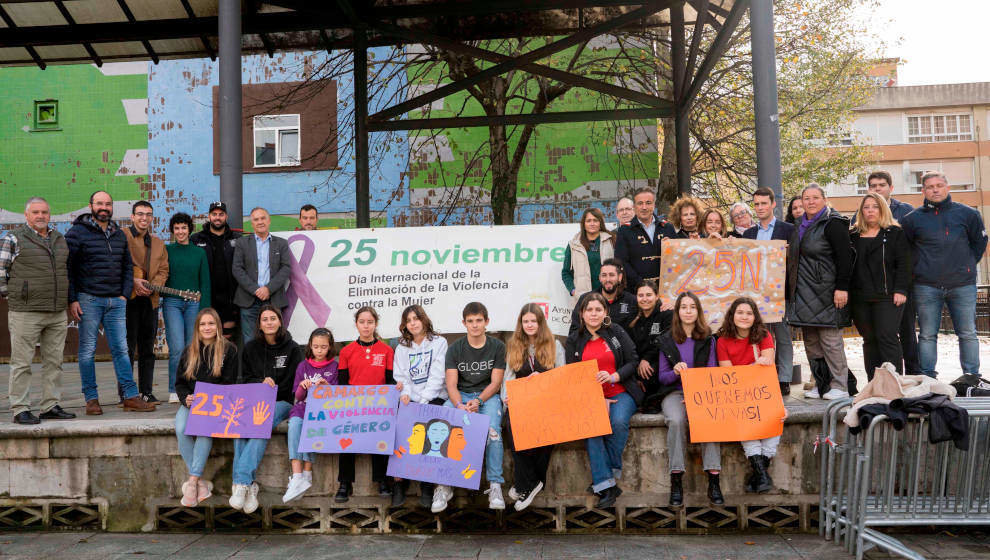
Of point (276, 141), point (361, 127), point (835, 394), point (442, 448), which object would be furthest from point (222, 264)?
point (276, 141)

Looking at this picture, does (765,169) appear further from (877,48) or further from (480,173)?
(877,48)

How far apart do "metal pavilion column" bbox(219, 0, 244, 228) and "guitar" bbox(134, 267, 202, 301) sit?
31.1 inches

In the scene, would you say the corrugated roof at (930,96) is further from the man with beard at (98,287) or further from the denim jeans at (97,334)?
the denim jeans at (97,334)

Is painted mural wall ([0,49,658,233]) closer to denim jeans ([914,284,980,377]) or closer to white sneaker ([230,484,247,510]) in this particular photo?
denim jeans ([914,284,980,377])

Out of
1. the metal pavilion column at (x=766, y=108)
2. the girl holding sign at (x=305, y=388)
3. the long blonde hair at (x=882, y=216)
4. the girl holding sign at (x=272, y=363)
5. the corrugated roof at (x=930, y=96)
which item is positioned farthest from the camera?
the corrugated roof at (x=930, y=96)

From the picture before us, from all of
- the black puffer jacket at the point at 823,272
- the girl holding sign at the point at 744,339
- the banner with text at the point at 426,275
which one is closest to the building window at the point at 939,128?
the black puffer jacket at the point at 823,272

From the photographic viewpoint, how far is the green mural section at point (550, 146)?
1498 cm

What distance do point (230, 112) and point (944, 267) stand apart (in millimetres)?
6821

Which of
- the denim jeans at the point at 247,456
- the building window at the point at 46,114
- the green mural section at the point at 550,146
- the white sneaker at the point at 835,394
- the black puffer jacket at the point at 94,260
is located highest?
the building window at the point at 46,114

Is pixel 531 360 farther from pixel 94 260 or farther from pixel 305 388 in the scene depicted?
pixel 94 260

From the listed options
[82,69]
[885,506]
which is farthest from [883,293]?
[82,69]

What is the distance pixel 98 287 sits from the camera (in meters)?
6.58

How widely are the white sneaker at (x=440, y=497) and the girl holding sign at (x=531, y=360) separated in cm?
48

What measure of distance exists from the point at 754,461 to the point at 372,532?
2967mm
